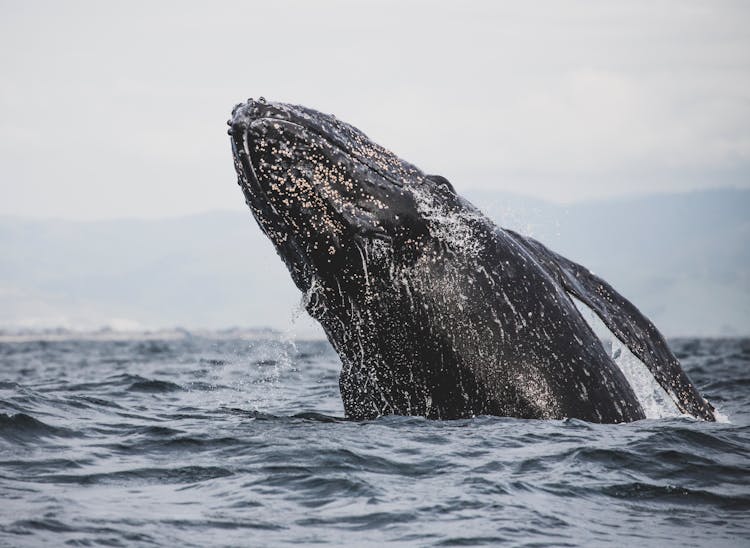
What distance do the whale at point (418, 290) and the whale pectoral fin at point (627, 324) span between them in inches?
0.7

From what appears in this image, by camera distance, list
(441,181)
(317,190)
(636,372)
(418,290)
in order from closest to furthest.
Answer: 1. (317,190)
2. (418,290)
3. (441,181)
4. (636,372)

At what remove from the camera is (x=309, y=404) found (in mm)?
13922

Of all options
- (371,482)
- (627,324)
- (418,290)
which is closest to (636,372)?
(627,324)

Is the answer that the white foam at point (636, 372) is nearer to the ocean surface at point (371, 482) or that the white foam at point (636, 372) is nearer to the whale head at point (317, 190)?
the ocean surface at point (371, 482)

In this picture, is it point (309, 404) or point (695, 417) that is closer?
point (695, 417)

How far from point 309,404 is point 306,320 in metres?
4.61

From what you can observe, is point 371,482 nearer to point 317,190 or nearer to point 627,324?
point 317,190

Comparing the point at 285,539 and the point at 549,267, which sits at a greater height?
the point at 549,267

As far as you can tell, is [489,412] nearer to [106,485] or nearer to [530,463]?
[530,463]

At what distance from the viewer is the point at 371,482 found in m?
8.02

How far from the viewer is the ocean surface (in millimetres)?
6812

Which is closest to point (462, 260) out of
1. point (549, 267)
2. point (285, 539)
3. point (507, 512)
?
point (549, 267)

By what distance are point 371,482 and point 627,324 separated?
9.03 feet

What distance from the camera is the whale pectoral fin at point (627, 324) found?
9.17m
